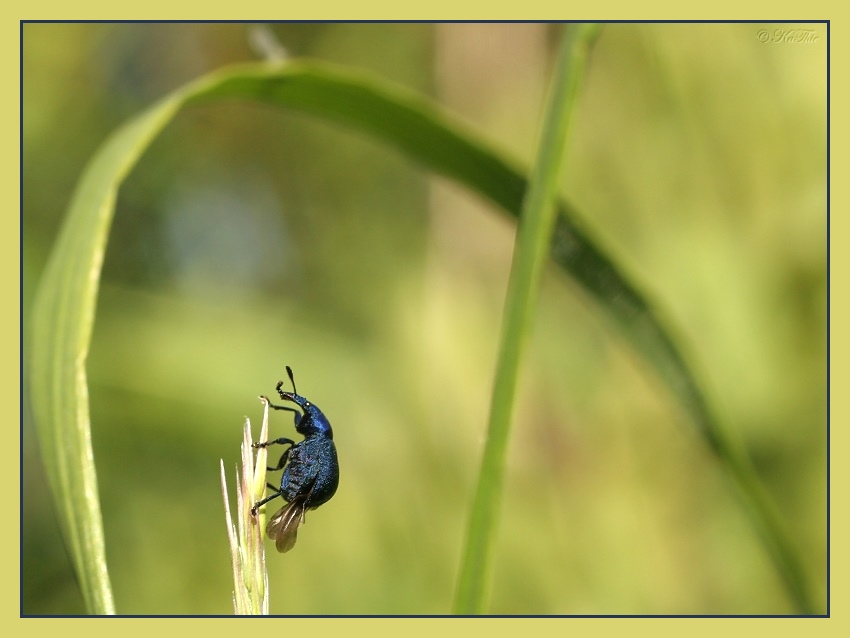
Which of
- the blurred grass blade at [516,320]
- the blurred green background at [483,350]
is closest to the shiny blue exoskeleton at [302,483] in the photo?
the blurred grass blade at [516,320]

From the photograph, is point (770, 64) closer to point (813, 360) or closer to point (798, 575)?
point (813, 360)

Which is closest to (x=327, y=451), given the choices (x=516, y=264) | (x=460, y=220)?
(x=516, y=264)

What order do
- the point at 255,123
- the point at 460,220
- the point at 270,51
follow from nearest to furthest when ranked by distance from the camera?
the point at 270,51, the point at 460,220, the point at 255,123

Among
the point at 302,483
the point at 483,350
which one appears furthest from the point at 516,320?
the point at 483,350

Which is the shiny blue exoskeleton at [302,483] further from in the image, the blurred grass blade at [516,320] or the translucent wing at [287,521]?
the blurred grass blade at [516,320]

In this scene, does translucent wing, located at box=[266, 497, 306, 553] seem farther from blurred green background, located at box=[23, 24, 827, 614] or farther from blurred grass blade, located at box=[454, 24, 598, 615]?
blurred green background, located at box=[23, 24, 827, 614]

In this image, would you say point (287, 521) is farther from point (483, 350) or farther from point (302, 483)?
point (483, 350)
